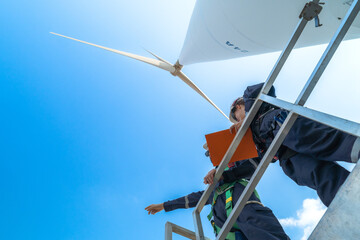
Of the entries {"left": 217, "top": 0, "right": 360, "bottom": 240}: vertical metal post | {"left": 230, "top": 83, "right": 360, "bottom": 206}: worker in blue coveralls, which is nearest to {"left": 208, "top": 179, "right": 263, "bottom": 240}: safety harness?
{"left": 230, "top": 83, "right": 360, "bottom": 206}: worker in blue coveralls

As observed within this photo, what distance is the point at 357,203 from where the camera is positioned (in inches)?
35.3

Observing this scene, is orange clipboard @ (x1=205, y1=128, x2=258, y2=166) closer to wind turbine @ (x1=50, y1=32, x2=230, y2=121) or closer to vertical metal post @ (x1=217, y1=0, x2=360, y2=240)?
vertical metal post @ (x1=217, y1=0, x2=360, y2=240)

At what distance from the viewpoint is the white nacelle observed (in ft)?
12.5

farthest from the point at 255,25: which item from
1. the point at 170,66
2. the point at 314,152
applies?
the point at 170,66

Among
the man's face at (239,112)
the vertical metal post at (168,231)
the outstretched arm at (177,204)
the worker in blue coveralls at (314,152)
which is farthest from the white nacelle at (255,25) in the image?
the vertical metal post at (168,231)

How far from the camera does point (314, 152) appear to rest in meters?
2.34

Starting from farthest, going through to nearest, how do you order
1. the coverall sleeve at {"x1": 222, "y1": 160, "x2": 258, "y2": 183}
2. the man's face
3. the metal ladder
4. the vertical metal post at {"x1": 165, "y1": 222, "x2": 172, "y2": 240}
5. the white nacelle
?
the man's face → the coverall sleeve at {"x1": 222, "y1": 160, "x2": 258, "y2": 183} → the white nacelle → the vertical metal post at {"x1": 165, "y1": 222, "x2": 172, "y2": 240} → the metal ladder

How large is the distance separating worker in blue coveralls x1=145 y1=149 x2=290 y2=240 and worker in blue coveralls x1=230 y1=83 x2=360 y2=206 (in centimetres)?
72

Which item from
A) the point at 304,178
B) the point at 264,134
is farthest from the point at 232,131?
the point at 304,178

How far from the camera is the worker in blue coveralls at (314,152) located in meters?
2.09

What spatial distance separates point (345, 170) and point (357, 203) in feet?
5.72

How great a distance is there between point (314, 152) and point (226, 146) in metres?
1.04

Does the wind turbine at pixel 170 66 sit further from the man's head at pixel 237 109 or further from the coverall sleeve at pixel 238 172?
the coverall sleeve at pixel 238 172

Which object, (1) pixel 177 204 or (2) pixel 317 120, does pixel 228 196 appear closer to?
(1) pixel 177 204
